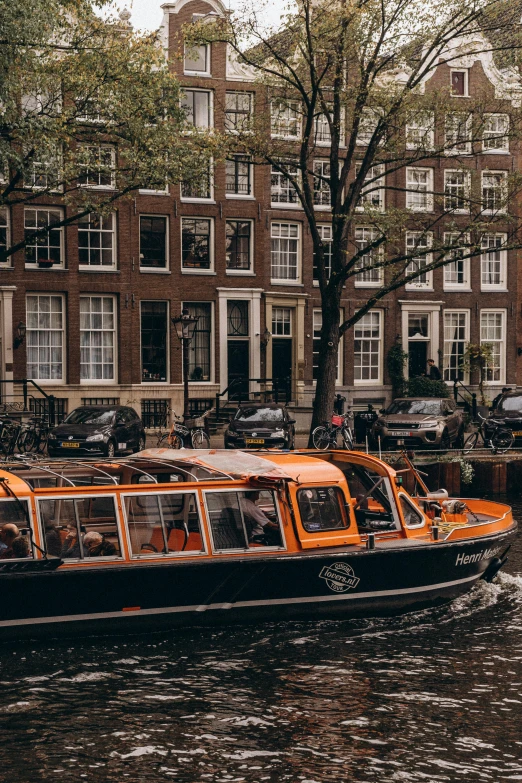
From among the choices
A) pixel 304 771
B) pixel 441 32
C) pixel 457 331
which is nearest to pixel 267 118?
pixel 441 32

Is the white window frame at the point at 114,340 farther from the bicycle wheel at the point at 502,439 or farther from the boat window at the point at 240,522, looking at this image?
the boat window at the point at 240,522

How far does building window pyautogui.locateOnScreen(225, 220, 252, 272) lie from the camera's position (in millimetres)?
38281

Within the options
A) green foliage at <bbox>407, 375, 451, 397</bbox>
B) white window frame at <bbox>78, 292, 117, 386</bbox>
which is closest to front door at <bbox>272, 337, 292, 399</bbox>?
green foliage at <bbox>407, 375, 451, 397</bbox>

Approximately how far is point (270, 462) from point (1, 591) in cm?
401

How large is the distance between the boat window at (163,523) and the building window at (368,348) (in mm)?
27540

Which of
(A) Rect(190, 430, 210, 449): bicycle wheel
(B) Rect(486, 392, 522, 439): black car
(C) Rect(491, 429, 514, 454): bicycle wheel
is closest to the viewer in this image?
(A) Rect(190, 430, 210, 449): bicycle wheel

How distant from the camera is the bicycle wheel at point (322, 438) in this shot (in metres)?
27.9

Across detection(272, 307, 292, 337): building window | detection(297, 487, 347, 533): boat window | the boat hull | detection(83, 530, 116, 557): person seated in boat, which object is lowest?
the boat hull

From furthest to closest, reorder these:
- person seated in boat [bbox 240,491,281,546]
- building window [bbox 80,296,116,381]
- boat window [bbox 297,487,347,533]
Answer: building window [bbox 80,296,116,381] < boat window [bbox 297,487,347,533] < person seated in boat [bbox 240,491,281,546]

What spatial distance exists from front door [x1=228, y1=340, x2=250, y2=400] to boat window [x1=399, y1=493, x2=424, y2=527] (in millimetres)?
23092

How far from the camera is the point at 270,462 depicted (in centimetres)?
1419

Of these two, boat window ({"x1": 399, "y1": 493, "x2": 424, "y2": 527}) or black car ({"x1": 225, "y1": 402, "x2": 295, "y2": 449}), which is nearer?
boat window ({"x1": 399, "y1": 493, "x2": 424, "y2": 527})

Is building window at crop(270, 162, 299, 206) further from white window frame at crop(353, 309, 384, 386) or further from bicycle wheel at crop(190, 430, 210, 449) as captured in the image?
bicycle wheel at crop(190, 430, 210, 449)

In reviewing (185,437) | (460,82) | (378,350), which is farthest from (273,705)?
(460,82)
